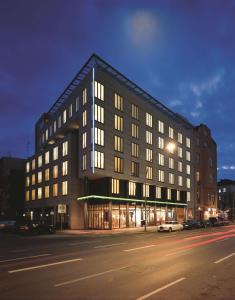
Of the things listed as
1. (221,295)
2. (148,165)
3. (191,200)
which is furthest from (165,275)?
(191,200)

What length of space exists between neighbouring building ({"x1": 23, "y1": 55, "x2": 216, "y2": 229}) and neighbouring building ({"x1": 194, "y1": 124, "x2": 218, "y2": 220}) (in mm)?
11494

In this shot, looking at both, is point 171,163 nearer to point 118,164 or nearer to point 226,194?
point 118,164

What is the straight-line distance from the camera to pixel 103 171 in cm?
5456

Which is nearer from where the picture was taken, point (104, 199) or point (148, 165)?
point (104, 199)

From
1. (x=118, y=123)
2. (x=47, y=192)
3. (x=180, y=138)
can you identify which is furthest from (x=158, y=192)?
(x=47, y=192)

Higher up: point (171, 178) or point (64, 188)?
point (171, 178)

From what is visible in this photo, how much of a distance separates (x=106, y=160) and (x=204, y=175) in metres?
45.5

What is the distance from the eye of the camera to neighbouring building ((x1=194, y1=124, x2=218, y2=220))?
90.1 metres

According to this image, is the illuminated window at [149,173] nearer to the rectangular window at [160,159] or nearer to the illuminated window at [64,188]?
the rectangular window at [160,159]

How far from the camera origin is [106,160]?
181 feet

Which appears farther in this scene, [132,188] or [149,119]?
[149,119]

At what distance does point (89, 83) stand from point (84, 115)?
4.90m

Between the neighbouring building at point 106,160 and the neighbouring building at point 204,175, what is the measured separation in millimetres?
11494

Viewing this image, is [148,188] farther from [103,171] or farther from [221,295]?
[221,295]
